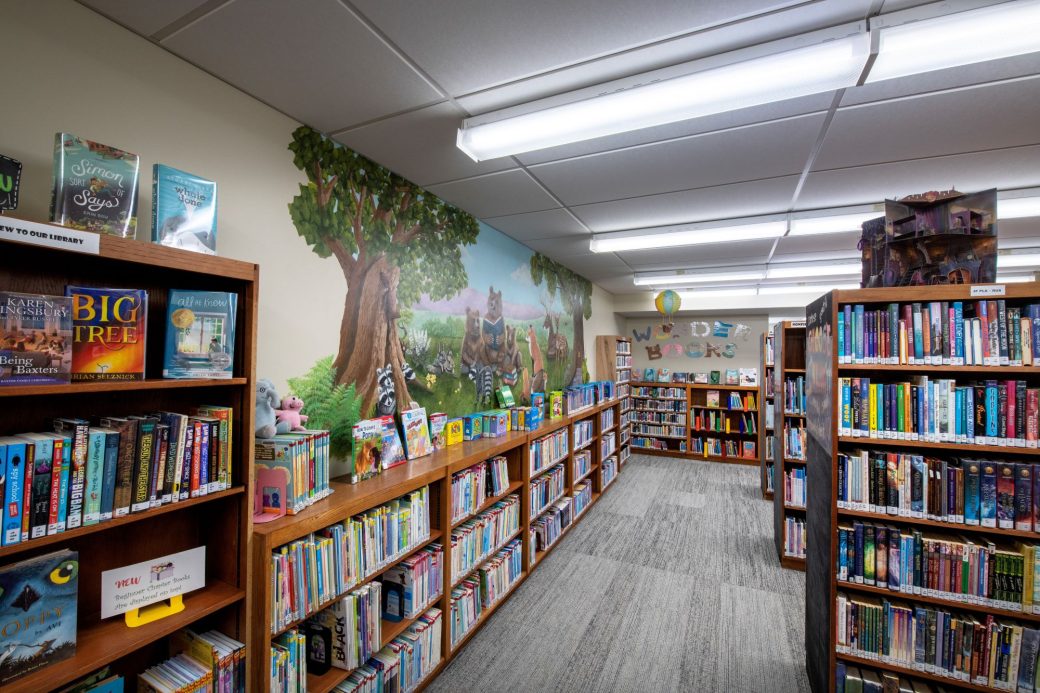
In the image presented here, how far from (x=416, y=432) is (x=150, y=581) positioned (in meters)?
1.39

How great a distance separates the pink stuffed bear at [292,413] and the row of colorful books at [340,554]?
0.47 meters

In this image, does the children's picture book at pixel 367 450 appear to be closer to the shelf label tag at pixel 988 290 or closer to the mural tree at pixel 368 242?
the mural tree at pixel 368 242

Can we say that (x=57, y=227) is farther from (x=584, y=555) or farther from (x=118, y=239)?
(x=584, y=555)

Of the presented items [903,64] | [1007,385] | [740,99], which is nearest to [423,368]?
[740,99]

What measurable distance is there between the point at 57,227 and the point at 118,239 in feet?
0.38

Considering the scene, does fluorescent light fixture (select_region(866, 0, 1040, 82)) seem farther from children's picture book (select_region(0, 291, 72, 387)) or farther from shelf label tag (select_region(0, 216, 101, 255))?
children's picture book (select_region(0, 291, 72, 387))

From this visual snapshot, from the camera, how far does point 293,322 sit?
2062 mm

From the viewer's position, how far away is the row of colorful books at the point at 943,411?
5.72 feet

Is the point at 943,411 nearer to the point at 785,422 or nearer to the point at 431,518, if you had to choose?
the point at 785,422

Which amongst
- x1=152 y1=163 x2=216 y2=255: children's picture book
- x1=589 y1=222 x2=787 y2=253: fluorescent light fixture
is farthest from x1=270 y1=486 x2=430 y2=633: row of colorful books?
x1=589 y1=222 x2=787 y2=253: fluorescent light fixture

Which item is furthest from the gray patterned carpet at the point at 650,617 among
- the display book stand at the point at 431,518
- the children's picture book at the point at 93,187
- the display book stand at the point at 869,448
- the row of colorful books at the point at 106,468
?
the children's picture book at the point at 93,187

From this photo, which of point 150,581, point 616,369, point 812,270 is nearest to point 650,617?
point 150,581

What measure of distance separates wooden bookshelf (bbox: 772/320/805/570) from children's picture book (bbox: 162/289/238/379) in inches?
159

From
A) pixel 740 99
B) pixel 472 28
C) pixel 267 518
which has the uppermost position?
pixel 472 28
